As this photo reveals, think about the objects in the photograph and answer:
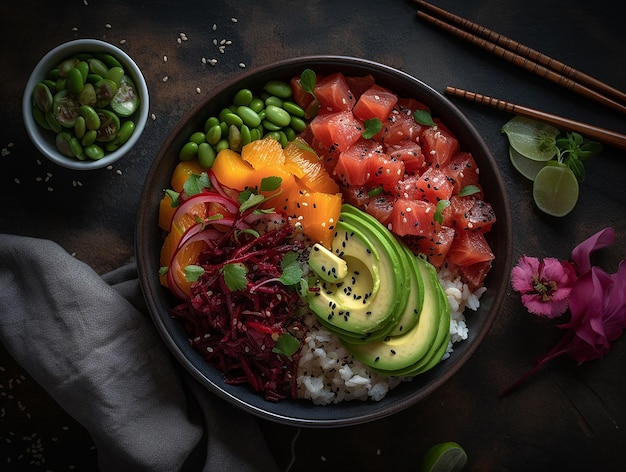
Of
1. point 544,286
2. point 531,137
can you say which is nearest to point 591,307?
point 544,286

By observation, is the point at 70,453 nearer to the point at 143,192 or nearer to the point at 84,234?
the point at 84,234

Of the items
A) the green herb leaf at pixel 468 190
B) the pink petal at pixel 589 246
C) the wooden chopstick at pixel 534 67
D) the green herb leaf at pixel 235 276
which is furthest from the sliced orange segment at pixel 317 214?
the pink petal at pixel 589 246

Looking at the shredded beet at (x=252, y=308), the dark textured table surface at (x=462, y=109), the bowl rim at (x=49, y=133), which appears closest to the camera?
the shredded beet at (x=252, y=308)

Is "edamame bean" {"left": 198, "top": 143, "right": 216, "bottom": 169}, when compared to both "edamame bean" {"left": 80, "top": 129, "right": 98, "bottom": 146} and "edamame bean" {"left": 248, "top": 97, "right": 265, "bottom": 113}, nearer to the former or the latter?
"edamame bean" {"left": 248, "top": 97, "right": 265, "bottom": 113}

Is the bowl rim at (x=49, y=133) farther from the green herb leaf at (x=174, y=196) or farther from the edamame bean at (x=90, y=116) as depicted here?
the green herb leaf at (x=174, y=196)

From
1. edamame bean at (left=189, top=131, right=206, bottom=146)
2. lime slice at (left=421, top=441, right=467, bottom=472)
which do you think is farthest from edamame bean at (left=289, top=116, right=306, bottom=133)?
lime slice at (left=421, top=441, right=467, bottom=472)

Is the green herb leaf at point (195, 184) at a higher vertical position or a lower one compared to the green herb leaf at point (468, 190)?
lower

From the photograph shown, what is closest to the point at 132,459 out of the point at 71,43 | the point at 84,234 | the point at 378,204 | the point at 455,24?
the point at 84,234
